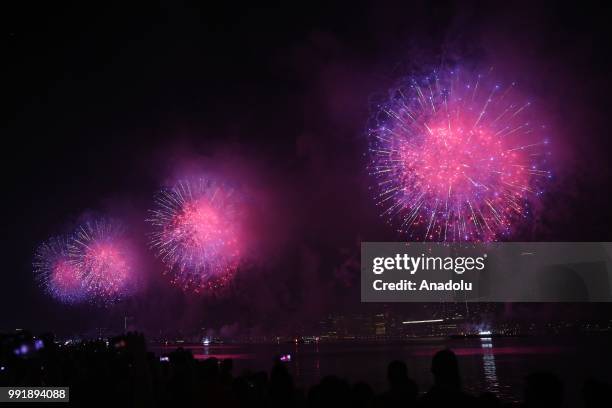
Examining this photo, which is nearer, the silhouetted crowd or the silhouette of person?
the silhouette of person

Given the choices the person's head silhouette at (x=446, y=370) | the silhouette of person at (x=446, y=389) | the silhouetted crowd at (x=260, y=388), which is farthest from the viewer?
the person's head silhouette at (x=446, y=370)

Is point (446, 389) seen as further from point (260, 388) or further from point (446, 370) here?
point (260, 388)

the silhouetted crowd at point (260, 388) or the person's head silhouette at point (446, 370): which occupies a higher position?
the person's head silhouette at point (446, 370)

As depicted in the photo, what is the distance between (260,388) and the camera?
406 inches

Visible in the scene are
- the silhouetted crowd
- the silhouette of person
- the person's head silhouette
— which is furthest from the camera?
the person's head silhouette

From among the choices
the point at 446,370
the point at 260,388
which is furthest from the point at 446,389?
the point at 260,388

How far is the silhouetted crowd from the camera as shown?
5574mm

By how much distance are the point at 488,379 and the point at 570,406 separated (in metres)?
15.9

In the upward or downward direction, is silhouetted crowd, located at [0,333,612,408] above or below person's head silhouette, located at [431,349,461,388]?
below

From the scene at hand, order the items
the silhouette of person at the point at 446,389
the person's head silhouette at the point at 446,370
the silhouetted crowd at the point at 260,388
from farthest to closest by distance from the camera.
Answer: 1. the person's head silhouette at the point at 446,370
2. the silhouetted crowd at the point at 260,388
3. the silhouette of person at the point at 446,389

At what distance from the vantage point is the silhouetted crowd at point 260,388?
219 inches

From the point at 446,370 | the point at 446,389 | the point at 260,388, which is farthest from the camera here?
the point at 260,388

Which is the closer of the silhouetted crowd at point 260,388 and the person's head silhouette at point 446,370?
the silhouetted crowd at point 260,388

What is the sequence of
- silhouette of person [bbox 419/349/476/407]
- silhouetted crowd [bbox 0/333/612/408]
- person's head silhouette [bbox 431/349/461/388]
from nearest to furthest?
silhouette of person [bbox 419/349/476/407] → silhouetted crowd [bbox 0/333/612/408] → person's head silhouette [bbox 431/349/461/388]
